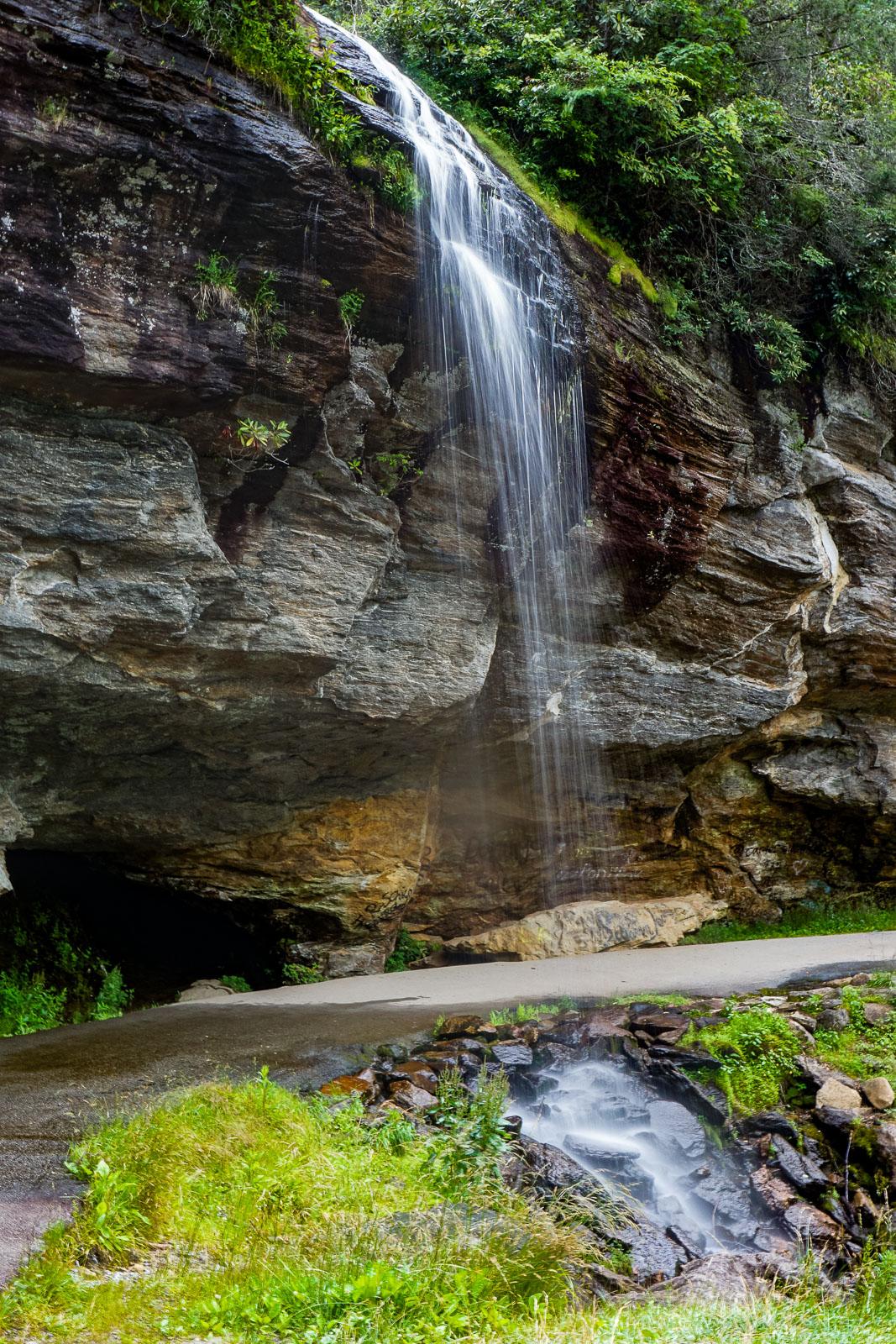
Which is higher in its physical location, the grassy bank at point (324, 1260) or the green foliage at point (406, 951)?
the grassy bank at point (324, 1260)

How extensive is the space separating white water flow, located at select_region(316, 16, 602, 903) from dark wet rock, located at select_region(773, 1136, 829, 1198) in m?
5.52

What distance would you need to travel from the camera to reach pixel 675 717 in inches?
436

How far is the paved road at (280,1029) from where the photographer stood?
461 cm

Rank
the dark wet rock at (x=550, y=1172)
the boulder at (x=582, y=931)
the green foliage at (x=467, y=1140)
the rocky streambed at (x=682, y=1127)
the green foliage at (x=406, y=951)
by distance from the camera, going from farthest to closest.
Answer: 1. the boulder at (x=582, y=931)
2. the green foliage at (x=406, y=951)
3. the dark wet rock at (x=550, y=1172)
4. the rocky streambed at (x=682, y=1127)
5. the green foliage at (x=467, y=1140)

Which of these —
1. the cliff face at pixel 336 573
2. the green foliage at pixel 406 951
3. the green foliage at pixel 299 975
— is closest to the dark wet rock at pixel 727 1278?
the cliff face at pixel 336 573

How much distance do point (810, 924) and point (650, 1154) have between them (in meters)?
8.35

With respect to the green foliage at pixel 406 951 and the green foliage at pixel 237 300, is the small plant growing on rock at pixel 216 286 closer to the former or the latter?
the green foliage at pixel 237 300

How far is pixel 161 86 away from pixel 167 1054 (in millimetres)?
6841

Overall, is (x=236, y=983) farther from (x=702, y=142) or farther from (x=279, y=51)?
(x=702, y=142)

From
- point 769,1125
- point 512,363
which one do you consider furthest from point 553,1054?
point 512,363

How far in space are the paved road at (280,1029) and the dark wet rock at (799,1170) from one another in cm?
251

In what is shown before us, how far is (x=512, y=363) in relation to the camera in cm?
835

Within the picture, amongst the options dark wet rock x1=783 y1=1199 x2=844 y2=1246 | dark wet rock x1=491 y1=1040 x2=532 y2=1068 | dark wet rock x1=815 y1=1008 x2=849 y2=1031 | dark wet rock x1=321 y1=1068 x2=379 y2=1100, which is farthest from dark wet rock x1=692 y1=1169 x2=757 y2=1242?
dark wet rock x1=321 y1=1068 x2=379 y2=1100

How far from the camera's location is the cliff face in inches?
250
